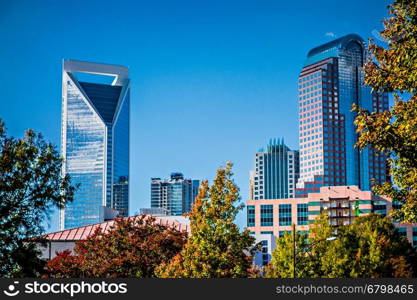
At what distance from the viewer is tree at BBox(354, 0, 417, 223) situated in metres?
15.3

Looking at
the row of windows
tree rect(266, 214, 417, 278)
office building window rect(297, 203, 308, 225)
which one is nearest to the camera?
tree rect(266, 214, 417, 278)

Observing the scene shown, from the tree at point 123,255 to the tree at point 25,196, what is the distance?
655 inches

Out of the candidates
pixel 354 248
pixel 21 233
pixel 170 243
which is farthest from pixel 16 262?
pixel 354 248

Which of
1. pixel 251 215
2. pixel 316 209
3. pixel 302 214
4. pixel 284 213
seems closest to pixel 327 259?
pixel 316 209

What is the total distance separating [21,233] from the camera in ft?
62.3

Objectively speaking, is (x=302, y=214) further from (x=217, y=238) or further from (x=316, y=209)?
(x=217, y=238)

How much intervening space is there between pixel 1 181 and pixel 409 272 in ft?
115

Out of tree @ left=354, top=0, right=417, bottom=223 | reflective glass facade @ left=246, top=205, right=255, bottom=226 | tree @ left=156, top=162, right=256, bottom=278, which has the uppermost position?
tree @ left=354, top=0, right=417, bottom=223

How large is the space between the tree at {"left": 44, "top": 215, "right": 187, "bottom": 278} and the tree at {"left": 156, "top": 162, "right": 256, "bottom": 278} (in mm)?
8749

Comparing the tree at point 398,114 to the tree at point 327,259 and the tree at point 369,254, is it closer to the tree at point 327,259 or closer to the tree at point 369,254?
the tree at point 327,259

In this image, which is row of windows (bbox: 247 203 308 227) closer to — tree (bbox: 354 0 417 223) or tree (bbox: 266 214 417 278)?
tree (bbox: 266 214 417 278)

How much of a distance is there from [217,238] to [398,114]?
40.0 ft

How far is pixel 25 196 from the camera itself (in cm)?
1917

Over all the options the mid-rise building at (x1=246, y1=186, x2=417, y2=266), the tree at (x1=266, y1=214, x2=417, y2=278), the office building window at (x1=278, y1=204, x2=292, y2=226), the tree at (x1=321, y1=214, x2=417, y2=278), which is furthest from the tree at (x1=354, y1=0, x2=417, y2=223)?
the office building window at (x1=278, y1=204, x2=292, y2=226)
